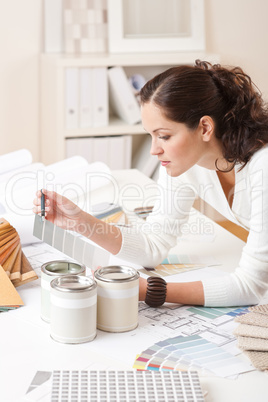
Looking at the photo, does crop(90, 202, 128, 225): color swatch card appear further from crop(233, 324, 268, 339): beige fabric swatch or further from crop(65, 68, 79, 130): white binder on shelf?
crop(65, 68, 79, 130): white binder on shelf

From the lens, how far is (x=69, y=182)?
2125mm

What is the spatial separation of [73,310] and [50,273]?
122mm

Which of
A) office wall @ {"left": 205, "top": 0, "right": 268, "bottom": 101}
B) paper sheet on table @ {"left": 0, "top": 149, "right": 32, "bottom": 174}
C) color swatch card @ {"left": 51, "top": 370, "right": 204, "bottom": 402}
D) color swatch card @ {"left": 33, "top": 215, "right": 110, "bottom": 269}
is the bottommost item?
color swatch card @ {"left": 51, "top": 370, "right": 204, "bottom": 402}

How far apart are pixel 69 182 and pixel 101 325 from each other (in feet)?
3.21

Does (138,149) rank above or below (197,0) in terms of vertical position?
below

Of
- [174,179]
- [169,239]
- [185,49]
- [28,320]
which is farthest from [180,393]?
[185,49]

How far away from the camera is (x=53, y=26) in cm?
357

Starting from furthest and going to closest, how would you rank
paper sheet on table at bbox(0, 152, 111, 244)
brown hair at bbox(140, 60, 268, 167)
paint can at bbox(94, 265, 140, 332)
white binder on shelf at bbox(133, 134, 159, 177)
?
white binder on shelf at bbox(133, 134, 159, 177), paper sheet on table at bbox(0, 152, 111, 244), brown hair at bbox(140, 60, 268, 167), paint can at bbox(94, 265, 140, 332)

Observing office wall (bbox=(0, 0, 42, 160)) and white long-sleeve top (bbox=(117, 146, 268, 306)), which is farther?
office wall (bbox=(0, 0, 42, 160))

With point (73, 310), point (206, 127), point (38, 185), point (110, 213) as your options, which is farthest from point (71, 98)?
point (73, 310)

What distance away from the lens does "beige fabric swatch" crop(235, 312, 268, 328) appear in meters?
1.15

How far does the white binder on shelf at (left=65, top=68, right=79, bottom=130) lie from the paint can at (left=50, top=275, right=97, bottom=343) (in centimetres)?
232

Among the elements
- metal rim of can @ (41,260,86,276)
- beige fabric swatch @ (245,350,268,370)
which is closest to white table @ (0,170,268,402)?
beige fabric swatch @ (245,350,268,370)

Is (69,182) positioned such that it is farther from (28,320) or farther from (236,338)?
(236,338)
